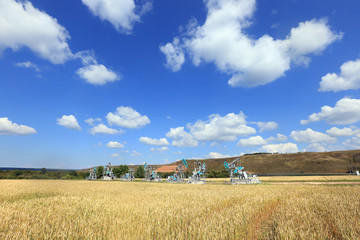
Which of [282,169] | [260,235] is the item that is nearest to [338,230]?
[260,235]

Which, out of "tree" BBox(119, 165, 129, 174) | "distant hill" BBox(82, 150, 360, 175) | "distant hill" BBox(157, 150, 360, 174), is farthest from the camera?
"distant hill" BBox(157, 150, 360, 174)

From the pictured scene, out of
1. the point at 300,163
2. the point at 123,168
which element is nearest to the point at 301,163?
the point at 300,163

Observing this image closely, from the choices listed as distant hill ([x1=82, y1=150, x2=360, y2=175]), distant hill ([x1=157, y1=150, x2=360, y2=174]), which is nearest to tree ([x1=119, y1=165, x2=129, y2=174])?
distant hill ([x1=82, y1=150, x2=360, y2=175])

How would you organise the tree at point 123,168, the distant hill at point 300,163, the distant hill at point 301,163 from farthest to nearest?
the distant hill at point 301,163, the distant hill at point 300,163, the tree at point 123,168

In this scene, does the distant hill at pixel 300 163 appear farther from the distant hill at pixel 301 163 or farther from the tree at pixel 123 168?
the tree at pixel 123 168

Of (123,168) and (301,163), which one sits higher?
(301,163)

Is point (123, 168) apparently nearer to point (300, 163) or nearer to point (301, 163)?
point (300, 163)

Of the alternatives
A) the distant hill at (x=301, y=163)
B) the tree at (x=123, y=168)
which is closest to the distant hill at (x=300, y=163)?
the distant hill at (x=301, y=163)

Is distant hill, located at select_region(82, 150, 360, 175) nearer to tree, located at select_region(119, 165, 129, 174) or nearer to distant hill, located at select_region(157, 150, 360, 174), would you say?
distant hill, located at select_region(157, 150, 360, 174)

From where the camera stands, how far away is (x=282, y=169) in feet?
437

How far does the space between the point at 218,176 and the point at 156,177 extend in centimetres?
3524

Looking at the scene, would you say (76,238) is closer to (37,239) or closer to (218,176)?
(37,239)

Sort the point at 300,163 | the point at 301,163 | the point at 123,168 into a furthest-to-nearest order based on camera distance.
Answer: the point at 300,163 → the point at 301,163 → the point at 123,168

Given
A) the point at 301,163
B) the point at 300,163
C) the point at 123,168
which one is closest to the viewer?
the point at 123,168
